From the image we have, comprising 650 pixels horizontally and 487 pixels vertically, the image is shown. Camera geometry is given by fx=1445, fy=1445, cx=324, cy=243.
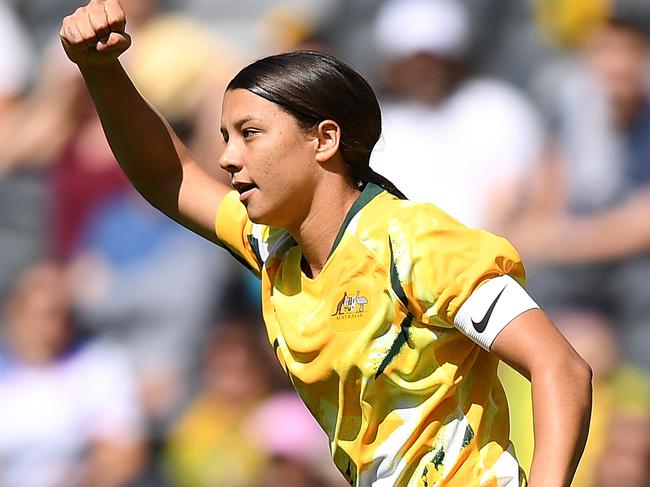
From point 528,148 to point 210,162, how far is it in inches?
59.2

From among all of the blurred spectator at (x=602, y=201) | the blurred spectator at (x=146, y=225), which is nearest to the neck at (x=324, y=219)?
the blurred spectator at (x=602, y=201)

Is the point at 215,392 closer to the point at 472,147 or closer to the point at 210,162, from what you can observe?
the point at 210,162

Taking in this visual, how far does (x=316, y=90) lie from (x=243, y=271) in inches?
148

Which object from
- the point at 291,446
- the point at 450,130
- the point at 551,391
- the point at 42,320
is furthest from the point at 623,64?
the point at 551,391

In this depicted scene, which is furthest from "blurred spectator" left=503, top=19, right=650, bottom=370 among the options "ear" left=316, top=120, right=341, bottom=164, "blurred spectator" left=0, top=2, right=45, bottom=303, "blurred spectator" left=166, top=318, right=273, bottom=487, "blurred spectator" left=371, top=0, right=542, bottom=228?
"ear" left=316, top=120, right=341, bottom=164

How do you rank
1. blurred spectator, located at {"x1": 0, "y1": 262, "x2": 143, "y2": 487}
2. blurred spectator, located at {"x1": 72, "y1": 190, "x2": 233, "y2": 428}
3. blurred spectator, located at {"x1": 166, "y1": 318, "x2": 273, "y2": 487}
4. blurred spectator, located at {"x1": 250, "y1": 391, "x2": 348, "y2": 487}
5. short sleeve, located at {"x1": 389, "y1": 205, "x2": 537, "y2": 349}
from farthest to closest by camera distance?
blurred spectator, located at {"x1": 72, "y1": 190, "x2": 233, "y2": 428} < blurred spectator, located at {"x1": 0, "y1": 262, "x2": 143, "y2": 487} < blurred spectator, located at {"x1": 166, "y1": 318, "x2": 273, "y2": 487} < blurred spectator, located at {"x1": 250, "y1": 391, "x2": 348, "y2": 487} < short sleeve, located at {"x1": 389, "y1": 205, "x2": 537, "y2": 349}

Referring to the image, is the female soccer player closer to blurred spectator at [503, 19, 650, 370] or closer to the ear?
the ear

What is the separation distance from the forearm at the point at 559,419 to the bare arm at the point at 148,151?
1144 mm

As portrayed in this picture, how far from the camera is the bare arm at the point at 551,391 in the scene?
279 cm

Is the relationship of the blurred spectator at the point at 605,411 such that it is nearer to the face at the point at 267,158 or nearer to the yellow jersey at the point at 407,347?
the yellow jersey at the point at 407,347

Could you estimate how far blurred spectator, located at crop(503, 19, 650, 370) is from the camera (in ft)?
20.3

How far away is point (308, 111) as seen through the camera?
3238 millimetres

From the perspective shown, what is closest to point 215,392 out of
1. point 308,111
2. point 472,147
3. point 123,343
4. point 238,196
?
point 123,343

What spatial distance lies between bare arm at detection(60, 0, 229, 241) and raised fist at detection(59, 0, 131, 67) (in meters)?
0.04
